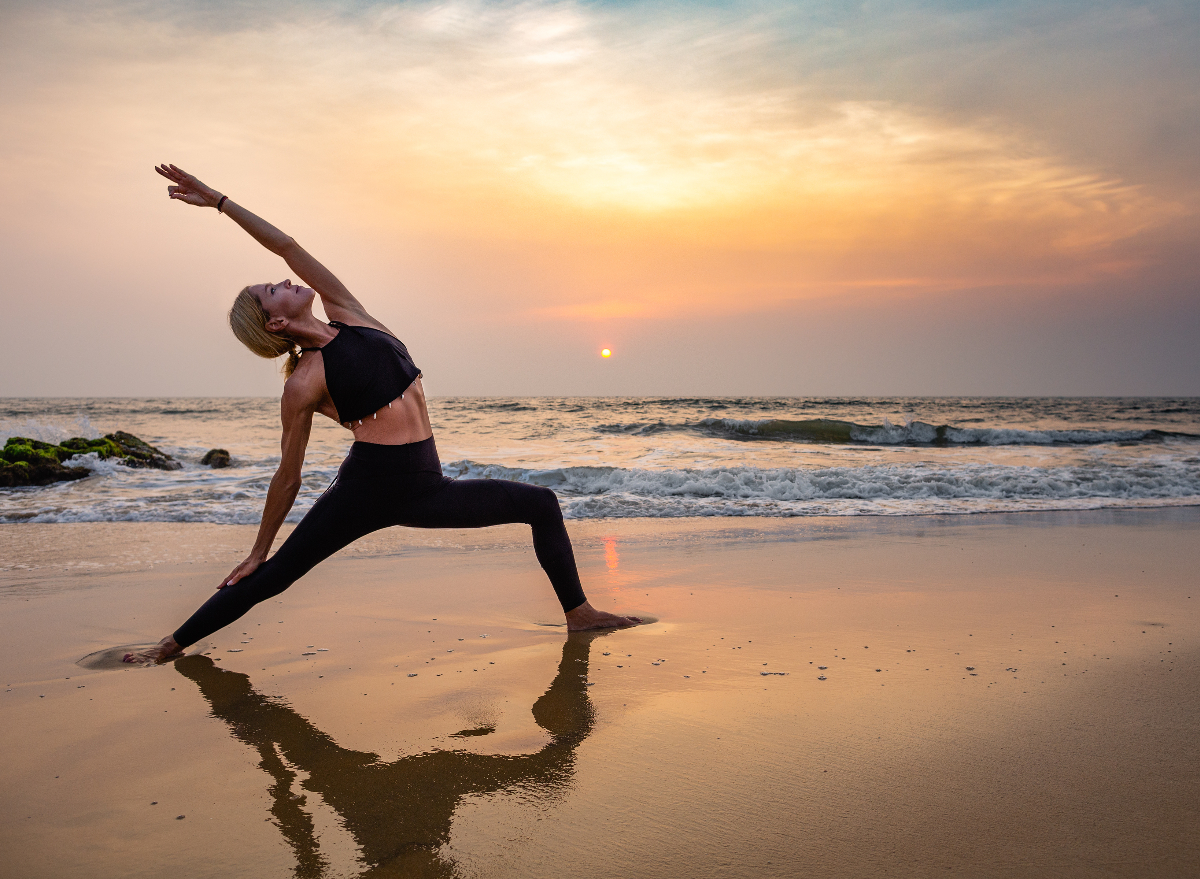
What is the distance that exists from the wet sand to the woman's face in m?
1.44

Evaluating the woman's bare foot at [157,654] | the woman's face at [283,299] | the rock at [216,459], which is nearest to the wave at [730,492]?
the rock at [216,459]

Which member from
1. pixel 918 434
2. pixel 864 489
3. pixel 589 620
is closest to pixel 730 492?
pixel 864 489

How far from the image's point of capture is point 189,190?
3.31 meters

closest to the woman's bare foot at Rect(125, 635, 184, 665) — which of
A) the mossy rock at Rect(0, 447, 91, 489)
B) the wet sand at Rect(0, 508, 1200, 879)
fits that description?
→ the wet sand at Rect(0, 508, 1200, 879)

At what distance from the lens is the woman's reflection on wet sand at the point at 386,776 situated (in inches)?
75.0

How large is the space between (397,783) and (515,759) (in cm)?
35

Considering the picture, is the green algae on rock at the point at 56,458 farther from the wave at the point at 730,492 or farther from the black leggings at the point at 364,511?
the black leggings at the point at 364,511

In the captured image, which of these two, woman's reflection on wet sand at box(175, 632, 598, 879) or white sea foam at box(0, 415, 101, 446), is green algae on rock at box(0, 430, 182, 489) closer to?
white sea foam at box(0, 415, 101, 446)

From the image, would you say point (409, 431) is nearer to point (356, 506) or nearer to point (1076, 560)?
point (356, 506)

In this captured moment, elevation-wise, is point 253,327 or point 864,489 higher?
point 253,327

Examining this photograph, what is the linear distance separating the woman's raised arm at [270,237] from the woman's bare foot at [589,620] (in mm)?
1749

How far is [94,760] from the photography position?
2.46 metres

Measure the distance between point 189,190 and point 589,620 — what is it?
2578 millimetres

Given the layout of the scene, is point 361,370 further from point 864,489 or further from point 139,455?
point 139,455
